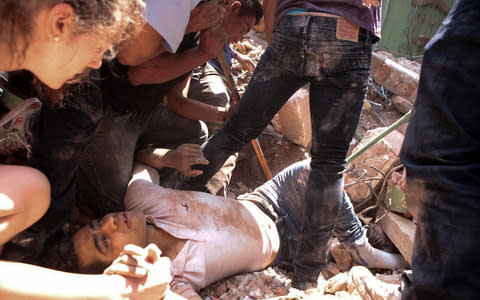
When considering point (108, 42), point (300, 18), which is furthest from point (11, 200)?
point (300, 18)

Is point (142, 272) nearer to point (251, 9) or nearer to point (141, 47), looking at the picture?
point (141, 47)

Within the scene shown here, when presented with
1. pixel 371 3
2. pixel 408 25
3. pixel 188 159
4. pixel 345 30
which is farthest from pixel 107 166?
pixel 408 25

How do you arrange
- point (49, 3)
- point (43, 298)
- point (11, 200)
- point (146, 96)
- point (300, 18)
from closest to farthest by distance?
point (49, 3)
point (43, 298)
point (11, 200)
point (300, 18)
point (146, 96)

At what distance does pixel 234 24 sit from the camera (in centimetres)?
242

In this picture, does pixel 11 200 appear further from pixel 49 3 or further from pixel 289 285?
pixel 289 285

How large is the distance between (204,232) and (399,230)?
161 cm

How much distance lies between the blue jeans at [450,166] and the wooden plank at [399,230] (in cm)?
179

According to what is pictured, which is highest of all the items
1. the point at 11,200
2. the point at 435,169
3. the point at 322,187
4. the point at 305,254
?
the point at 435,169

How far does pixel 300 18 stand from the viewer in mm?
1923

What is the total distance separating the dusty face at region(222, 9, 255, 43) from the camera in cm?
240

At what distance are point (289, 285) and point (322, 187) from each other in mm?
672

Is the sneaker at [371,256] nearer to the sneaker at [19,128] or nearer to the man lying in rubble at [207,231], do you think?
the man lying in rubble at [207,231]

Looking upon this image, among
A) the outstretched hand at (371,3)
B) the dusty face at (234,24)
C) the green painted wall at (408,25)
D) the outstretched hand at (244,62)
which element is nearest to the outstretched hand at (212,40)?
the dusty face at (234,24)

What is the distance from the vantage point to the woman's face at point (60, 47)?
105 cm
